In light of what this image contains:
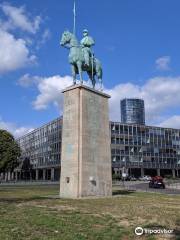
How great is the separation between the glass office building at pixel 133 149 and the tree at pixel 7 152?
1133 inches

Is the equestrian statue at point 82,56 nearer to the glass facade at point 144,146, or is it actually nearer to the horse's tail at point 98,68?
the horse's tail at point 98,68

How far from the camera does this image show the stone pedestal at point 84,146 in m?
27.9

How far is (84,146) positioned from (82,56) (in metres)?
8.66

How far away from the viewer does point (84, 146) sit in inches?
1109

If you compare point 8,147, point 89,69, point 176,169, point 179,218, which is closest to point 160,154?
point 176,169

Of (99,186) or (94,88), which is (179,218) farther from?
(94,88)

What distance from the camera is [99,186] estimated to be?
29.4m

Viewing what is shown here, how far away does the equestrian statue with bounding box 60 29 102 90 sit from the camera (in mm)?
30859

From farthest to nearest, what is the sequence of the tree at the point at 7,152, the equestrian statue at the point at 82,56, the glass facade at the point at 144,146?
the glass facade at the point at 144,146 → the tree at the point at 7,152 → the equestrian statue at the point at 82,56

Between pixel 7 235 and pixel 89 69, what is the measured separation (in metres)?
23.3

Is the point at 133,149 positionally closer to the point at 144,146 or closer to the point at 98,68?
the point at 144,146


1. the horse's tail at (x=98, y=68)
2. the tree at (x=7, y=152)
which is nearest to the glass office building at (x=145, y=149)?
the tree at (x=7, y=152)

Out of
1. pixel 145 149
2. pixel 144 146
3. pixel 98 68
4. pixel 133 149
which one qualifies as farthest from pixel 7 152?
pixel 98 68

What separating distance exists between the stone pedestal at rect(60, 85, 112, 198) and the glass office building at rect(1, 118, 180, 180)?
79914 millimetres
